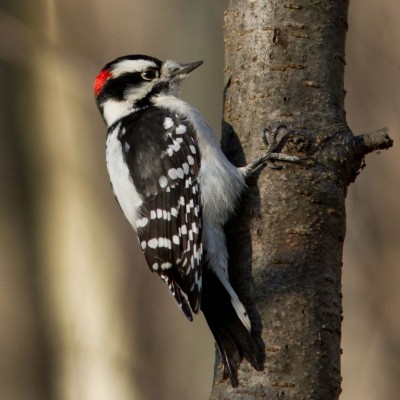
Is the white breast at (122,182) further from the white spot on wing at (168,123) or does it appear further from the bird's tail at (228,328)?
the bird's tail at (228,328)

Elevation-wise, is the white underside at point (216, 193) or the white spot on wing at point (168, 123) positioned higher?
the white spot on wing at point (168, 123)

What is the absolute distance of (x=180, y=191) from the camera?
4.00 metres

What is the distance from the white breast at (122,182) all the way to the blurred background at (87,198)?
127 inches

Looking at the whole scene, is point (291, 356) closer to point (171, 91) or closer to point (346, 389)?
point (171, 91)

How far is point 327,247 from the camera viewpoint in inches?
136

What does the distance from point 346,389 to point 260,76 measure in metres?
3.93

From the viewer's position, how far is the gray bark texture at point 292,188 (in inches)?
128

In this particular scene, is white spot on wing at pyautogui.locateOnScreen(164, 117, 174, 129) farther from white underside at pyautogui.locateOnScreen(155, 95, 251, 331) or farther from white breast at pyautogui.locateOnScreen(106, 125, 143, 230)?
white breast at pyautogui.locateOnScreen(106, 125, 143, 230)

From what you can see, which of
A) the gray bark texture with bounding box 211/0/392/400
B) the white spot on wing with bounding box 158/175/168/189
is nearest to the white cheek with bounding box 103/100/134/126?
the white spot on wing with bounding box 158/175/168/189

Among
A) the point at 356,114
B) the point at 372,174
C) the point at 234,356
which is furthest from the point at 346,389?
the point at 234,356

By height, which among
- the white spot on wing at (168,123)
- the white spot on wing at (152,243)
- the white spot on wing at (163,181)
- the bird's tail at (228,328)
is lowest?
the bird's tail at (228,328)

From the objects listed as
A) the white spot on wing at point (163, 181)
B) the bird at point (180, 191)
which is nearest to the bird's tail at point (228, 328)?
the bird at point (180, 191)

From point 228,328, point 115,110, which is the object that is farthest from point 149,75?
point 228,328

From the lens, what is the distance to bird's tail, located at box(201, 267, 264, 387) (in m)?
3.24
